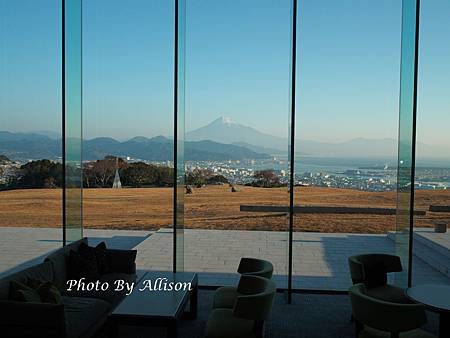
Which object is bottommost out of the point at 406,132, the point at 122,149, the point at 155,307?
the point at 155,307

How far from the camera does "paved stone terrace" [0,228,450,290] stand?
500 cm

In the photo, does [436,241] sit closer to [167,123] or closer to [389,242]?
[389,242]

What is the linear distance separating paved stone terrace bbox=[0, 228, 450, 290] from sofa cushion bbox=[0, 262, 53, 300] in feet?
5.28

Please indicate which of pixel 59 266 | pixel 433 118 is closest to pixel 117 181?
pixel 59 266

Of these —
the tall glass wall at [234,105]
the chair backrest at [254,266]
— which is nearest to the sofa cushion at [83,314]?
the chair backrest at [254,266]

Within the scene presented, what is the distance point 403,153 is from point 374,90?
1.31 metres

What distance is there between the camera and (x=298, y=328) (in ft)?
11.3

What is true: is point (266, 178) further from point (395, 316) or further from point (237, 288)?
point (395, 316)

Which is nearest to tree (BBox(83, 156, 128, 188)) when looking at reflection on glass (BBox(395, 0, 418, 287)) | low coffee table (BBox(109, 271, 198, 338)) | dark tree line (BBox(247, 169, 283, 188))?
dark tree line (BBox(247, 169, 283, 188))

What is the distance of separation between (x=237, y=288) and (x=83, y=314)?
3.95 ft

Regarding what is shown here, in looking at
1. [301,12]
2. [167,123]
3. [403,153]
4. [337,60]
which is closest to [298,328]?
[403,153]

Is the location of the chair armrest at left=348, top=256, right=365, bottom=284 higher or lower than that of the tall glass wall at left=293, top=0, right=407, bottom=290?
lower

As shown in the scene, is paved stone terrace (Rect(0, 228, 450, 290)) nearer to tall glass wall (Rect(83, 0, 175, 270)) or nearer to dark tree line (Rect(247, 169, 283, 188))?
tall glass wall (Rect(83, 0, 175, 270))

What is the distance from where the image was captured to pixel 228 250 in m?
6.20
